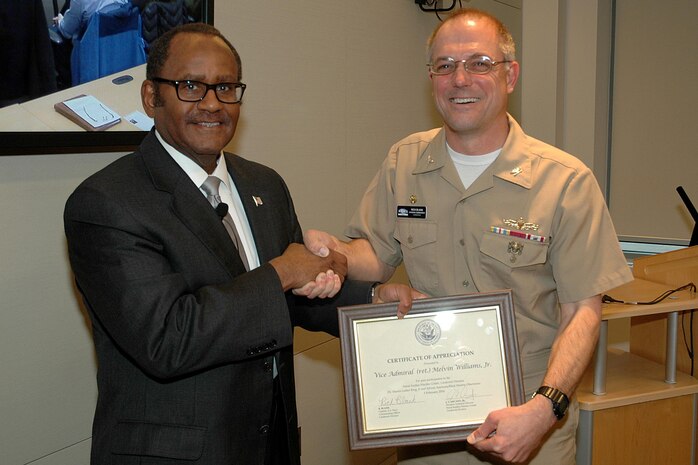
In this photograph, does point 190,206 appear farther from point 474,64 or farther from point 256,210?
point 474,64

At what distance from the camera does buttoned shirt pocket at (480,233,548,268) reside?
204 cm

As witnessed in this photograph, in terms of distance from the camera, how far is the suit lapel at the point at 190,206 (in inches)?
70.1

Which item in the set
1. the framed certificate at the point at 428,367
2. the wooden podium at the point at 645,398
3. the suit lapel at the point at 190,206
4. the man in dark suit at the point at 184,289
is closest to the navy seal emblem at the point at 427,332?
the framed certificate at the point at 428,367

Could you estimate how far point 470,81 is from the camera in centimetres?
205

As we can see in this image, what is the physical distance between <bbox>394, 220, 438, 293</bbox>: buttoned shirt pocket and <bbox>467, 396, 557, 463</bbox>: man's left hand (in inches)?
18.0

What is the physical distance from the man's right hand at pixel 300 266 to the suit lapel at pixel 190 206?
11 cm

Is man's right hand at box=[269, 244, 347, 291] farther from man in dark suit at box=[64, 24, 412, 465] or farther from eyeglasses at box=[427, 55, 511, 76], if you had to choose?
eyeglasses at box=[427, 55, 511, 76]

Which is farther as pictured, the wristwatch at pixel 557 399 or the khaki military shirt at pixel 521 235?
the khaki military shirt at pixel 521 235

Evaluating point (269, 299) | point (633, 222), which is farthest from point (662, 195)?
point (269, 299)

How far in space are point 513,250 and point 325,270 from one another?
52cm

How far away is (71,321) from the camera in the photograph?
2.24 m

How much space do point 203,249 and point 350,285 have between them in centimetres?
55

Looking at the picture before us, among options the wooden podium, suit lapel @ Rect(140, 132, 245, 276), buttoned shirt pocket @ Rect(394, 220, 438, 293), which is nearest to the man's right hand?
suit lapel @ Rect(140, 132, 245, 276)

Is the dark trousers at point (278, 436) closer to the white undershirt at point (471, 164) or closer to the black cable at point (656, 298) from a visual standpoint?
the white undershirt at point (471, 164)
